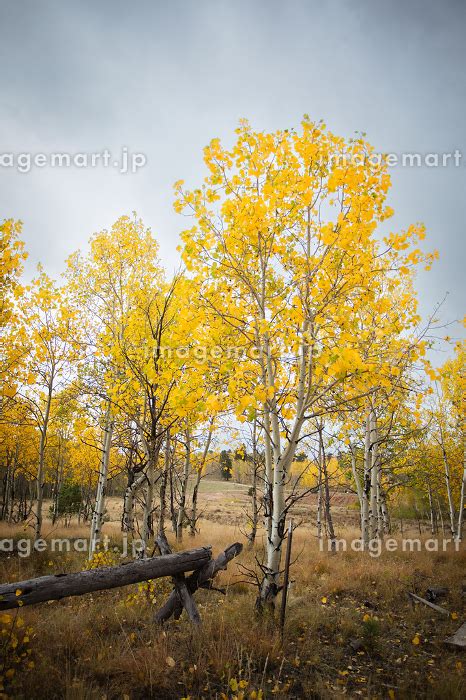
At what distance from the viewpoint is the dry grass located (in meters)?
3.50

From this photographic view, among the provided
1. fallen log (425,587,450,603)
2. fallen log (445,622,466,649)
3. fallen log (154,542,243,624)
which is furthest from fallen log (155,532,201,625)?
fallen log (425,587,450,603)

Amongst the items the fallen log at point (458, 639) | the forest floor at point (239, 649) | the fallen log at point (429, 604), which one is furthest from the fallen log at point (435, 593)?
the fallen log at point (458, 639)

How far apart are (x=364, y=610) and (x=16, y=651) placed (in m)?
5.69

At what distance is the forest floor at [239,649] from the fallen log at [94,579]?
0.90ft

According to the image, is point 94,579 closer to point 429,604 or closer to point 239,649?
point 239,649

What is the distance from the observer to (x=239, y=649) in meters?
4.16

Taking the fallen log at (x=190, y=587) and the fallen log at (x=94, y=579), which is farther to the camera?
the fallen log at (x=190, y=587)

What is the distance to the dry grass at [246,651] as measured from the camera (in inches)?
138

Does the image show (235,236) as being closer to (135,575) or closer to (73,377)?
(135,575)

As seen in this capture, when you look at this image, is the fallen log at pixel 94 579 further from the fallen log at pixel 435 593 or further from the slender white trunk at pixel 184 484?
the slender white trunk at pixel 184 484

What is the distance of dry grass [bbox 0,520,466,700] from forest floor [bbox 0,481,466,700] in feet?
0.05

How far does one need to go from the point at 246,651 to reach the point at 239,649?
146mm

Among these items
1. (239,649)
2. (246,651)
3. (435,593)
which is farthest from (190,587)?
(435,593)

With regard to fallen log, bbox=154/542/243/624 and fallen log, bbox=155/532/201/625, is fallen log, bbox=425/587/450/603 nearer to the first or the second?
fallen log, bbox=154/542/243/624
